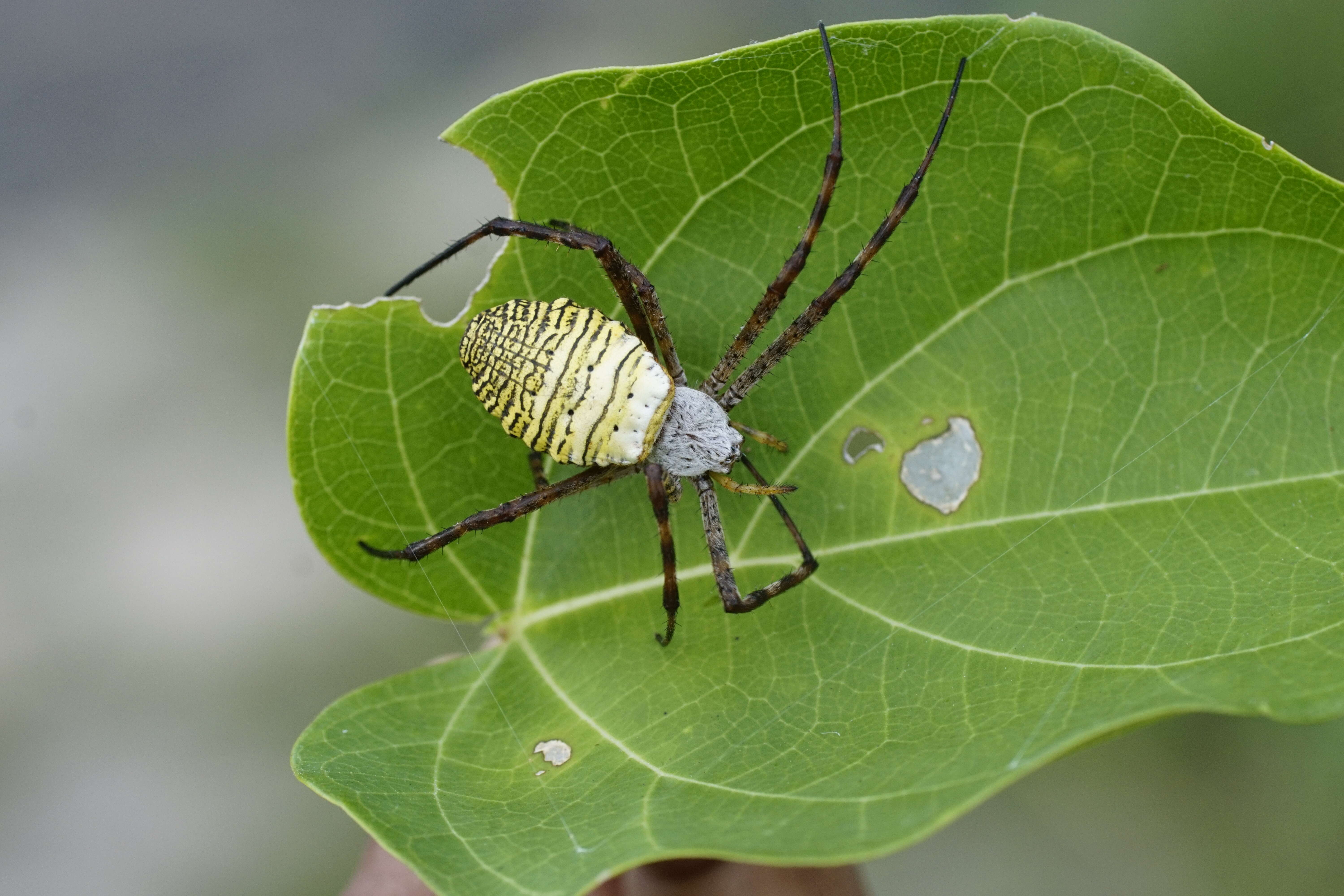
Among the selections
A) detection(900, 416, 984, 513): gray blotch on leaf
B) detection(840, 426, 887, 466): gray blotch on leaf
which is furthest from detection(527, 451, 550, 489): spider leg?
detection(900, 416, 984, 513): gray blotch on leaf

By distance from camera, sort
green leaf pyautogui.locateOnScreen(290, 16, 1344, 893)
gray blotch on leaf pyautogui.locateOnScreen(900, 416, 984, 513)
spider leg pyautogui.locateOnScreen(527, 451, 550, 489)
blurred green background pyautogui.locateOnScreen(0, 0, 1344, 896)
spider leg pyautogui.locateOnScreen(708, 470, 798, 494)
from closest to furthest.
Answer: green leaf pyautogui.locateOnScreen(290, 16, 1344, 893) < gray blotch on leaf pyautogui.locateOnScreen(900, 416, 984, 513) < spider leg pyautogui.locateOnScreen(708, 470, 798, 494) < spider leg pyautogui.locateOnScreen(527, 451, 550, 489) < blurred green background pyautogui.locateOnScreen(0, 0, 1344, 896)

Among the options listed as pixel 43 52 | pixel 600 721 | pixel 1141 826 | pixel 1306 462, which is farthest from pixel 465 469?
pixel 43 52

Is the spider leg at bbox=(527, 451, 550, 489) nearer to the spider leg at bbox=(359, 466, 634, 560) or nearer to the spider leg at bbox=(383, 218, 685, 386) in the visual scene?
the spider leg at bbox=(359, 466, 634, 560)

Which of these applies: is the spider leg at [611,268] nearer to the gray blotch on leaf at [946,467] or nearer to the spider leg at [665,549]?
the spider leg at [665,549]

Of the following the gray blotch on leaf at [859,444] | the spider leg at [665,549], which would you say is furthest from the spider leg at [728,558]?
the gray blotch on leaf at [859,444]

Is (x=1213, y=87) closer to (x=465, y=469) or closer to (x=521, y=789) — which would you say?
(x=465, y=469)

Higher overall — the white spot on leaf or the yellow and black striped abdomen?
the yellow and black striped abdomen
